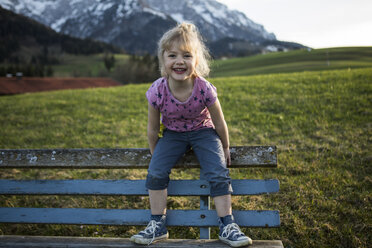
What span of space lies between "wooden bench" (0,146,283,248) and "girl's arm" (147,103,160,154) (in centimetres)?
13

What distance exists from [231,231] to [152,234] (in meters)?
0.65

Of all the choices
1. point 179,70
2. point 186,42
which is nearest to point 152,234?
point 179,70

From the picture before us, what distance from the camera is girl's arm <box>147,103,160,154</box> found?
102 inches

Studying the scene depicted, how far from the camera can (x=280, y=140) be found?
21.0 ft

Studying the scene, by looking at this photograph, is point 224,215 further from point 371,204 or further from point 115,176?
point 115,176

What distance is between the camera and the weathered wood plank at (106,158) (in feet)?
8.07

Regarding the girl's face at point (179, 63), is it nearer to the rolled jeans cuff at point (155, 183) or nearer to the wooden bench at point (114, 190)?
the wooden bench at point (114, 190)

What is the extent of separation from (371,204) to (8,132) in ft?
31.0

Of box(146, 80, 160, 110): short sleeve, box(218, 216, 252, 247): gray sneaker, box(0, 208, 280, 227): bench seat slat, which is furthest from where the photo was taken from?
box(146, 80, 160, 110): short sleeve

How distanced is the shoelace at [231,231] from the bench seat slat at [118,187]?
1.02ft

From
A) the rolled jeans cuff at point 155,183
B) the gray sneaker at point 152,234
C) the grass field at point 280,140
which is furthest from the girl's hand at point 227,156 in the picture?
the grass field at point 280,140

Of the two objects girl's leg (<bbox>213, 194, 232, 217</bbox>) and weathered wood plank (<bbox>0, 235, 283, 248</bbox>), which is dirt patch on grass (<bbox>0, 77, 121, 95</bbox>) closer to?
weathered wood plank (<bbox>0, 235, 283, 248</bbox>)

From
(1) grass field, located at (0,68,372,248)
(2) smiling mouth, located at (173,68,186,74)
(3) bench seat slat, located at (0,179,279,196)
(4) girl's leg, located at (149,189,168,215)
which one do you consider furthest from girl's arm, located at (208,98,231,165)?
(1) grass field, located at (0,68,372,248)

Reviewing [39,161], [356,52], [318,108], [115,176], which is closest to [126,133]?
[115,176]
